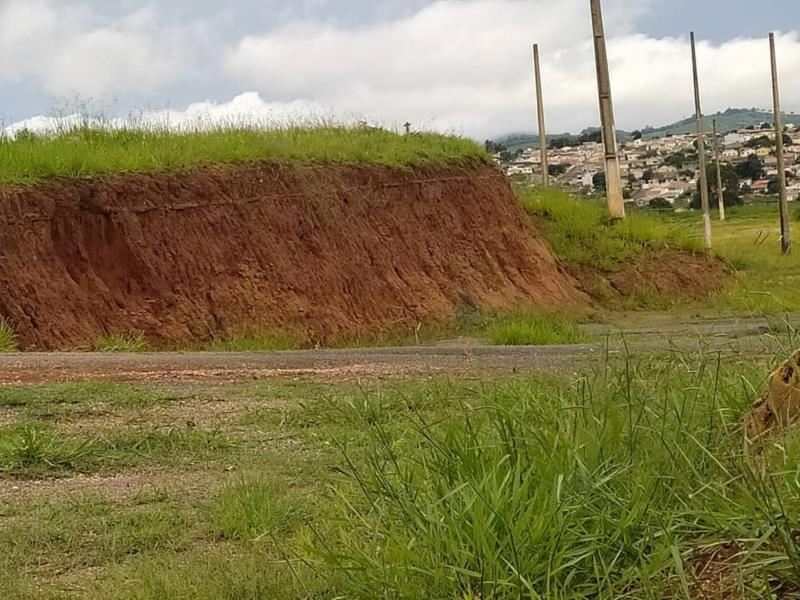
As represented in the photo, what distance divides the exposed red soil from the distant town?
20.2 meters

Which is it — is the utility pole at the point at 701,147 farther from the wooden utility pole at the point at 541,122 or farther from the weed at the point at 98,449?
the weed at the point at 98,449

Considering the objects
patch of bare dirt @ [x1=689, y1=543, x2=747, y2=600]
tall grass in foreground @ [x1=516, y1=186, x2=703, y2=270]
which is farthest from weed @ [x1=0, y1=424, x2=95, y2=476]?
tall grass in foreground @ [x1=516, y1=186, x2=703, y2=270]

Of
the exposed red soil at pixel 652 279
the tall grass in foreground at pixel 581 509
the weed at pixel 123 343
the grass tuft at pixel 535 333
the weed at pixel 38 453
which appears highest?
the tall grass in foreground at pixel 581 509

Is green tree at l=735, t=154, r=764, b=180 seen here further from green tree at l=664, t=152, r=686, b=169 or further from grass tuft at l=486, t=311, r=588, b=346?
grass tuft at l=486, t=311, r=588, b=346

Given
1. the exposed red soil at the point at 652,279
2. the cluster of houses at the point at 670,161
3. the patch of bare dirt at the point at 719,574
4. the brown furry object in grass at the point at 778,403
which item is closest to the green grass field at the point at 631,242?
the exposed red soil at the point at 652,279

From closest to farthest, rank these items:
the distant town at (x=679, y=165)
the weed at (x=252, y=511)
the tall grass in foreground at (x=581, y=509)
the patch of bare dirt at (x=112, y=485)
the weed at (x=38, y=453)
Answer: the tall grass in foreground at (x=581, y=509) < the weed at (x=252, y=511) < the patch of bare dirt at (x=112, y=485) < the weed at (x=38, y=453) < the distant town at (x=679, y=165)

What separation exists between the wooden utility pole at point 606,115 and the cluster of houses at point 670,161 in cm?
1754

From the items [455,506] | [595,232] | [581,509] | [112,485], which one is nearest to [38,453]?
[112,485]

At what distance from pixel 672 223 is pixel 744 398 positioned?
2584cm

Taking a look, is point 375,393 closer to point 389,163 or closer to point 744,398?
point 744,398

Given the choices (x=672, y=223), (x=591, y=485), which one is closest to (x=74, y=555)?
(x=591, y=485)

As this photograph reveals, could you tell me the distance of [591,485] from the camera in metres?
3.64

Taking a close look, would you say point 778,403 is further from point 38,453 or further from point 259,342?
point 259,342

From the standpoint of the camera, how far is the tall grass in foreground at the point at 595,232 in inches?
1030
